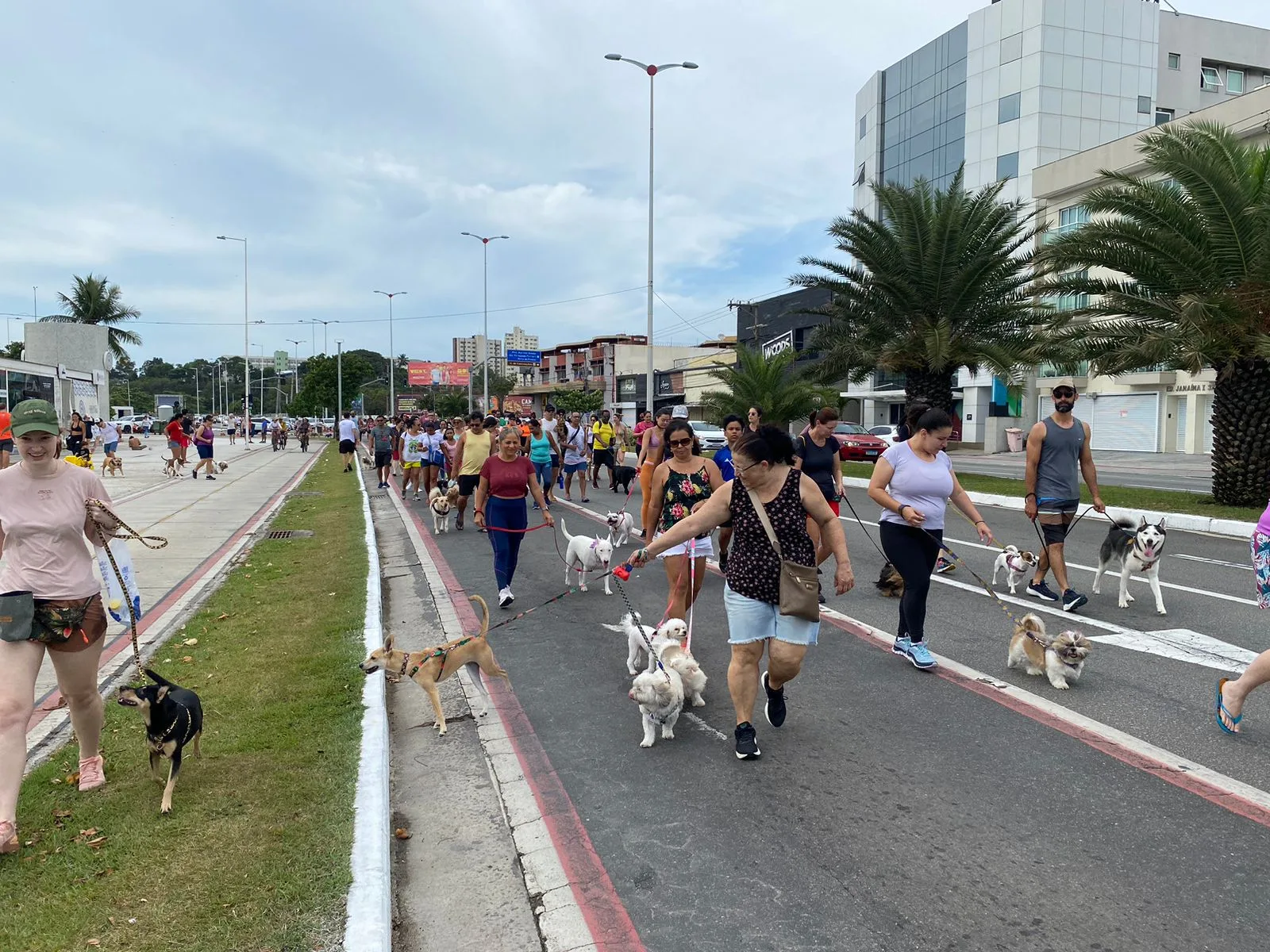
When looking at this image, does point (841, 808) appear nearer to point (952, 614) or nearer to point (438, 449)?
point (952, 614)

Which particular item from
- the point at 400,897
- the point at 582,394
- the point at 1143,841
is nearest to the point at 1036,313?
the point at 1143,841

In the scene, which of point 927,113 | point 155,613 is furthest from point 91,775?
point 927,113

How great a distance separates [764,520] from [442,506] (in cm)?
951

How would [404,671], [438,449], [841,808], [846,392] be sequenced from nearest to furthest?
[841,808] < [404,671] < [438,449] < [846,392]

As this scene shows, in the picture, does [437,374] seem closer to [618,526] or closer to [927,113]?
[927,113]

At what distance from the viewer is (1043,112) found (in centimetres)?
4622

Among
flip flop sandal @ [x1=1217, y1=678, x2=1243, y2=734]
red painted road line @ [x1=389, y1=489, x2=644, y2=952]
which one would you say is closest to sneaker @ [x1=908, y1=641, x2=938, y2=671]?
flip flop sandal @ [x1=1217, y1=678, x2=1243, y2=734]

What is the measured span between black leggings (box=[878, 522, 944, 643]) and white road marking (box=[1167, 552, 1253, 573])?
6.02 metres

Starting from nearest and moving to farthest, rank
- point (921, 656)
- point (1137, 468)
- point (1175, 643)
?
1. point (921, 656)
2. point (1175, 643)
3. point (1137, 468)

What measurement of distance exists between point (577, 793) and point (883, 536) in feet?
9.21

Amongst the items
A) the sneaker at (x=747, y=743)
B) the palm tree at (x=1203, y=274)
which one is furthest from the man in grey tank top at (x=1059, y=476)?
the palm tree at (x=1203, y=274)

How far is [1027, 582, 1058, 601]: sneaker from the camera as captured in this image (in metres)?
8.09

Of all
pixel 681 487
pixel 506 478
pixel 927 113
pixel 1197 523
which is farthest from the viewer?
pixel 927 113

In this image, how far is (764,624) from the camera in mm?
4391
